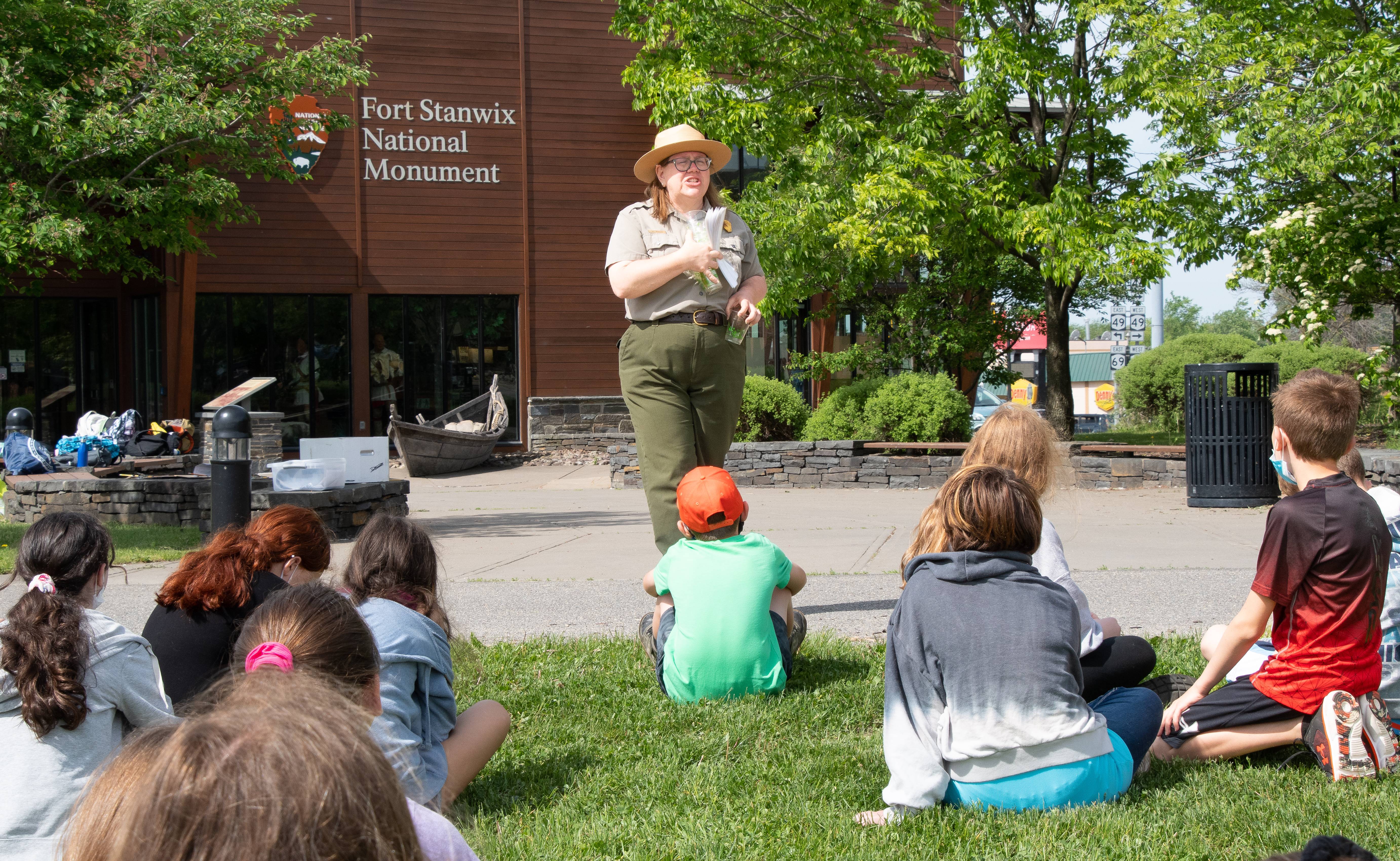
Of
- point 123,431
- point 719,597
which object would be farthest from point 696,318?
point 123,431

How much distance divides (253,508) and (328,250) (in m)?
9.97

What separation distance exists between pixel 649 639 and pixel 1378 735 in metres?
2.60

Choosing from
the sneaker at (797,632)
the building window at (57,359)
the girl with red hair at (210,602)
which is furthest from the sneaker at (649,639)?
the building window at (57,359)

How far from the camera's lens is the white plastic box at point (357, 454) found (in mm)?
9664

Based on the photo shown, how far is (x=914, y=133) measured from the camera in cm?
1376

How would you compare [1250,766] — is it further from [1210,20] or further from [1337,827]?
[1210,20]

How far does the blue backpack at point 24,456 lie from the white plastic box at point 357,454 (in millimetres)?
4627

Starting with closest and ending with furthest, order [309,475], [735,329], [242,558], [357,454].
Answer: [242,558], [735,329], [309,475], [357,454]

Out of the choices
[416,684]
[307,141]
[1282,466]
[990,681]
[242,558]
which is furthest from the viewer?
[307,141]

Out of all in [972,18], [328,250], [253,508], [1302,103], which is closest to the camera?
[253,508]

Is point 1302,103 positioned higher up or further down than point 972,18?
further down

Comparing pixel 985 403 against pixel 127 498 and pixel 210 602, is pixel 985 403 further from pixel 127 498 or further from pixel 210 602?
pixel 210 602

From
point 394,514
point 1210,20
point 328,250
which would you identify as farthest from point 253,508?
point 1210,20

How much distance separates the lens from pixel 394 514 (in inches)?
144
